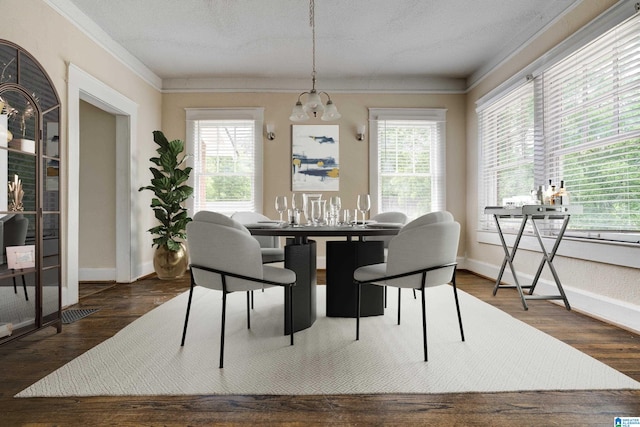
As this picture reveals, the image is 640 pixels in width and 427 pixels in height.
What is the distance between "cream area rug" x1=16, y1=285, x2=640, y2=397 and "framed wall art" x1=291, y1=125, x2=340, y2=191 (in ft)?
9.27

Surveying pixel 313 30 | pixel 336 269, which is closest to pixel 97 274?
pixel 336 269

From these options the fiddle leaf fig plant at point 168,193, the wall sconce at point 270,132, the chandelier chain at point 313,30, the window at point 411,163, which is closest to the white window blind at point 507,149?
the window at point 411,163

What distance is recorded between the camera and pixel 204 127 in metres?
5.59

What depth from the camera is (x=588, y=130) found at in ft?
10.6

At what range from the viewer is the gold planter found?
479 centimetres

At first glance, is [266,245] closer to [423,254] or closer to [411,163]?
[423,254]

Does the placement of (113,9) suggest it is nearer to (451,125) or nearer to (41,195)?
(41,195)

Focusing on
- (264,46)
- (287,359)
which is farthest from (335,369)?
(264,46)

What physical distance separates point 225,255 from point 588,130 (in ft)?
10.4

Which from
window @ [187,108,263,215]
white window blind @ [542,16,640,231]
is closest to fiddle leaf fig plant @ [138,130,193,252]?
window @ [187,108,263,215]

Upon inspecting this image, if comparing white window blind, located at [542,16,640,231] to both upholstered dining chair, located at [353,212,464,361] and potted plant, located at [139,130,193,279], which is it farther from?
potted plant, located at [139,130,193,279]

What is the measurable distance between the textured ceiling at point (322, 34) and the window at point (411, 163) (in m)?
0.67

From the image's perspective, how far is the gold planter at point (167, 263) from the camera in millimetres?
4785

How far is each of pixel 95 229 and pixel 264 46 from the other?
3.07m
